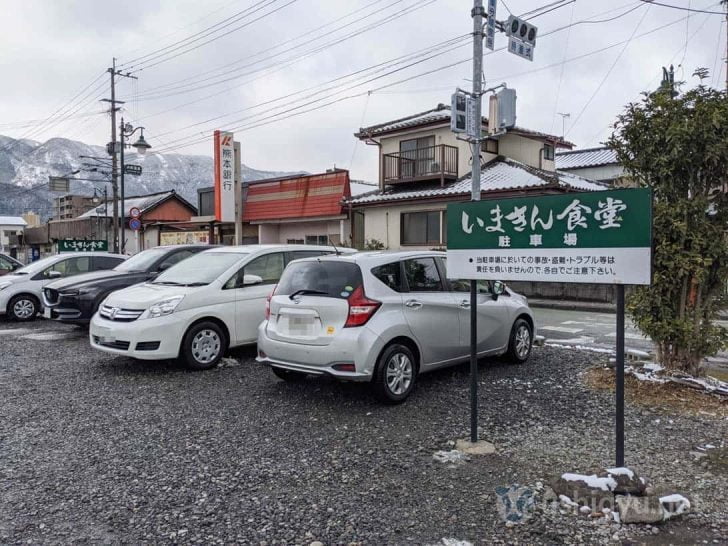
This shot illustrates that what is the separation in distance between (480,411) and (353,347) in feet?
4.51

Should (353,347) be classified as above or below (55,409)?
above

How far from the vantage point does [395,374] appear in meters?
5.25

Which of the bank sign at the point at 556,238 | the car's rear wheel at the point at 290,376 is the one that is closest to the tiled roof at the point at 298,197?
the car's rear wheel at the point at 290,376

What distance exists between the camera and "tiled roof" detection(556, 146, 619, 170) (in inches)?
1168

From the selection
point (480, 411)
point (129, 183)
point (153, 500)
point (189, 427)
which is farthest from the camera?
point (129, 183)

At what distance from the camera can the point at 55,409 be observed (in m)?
5.29

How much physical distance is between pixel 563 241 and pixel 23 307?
38.0 ft

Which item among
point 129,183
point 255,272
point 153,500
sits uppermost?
point 129,183

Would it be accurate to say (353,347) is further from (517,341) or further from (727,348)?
(727,348)

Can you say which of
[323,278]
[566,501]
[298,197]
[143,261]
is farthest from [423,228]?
[566,501]

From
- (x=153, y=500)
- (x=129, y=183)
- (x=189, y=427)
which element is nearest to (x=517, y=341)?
(x=189, y=427)

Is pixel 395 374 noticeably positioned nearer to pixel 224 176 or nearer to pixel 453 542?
pixel 453 542

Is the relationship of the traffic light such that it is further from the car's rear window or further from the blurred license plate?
the blurred license plate

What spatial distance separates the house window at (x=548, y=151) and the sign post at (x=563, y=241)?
63.8ft
